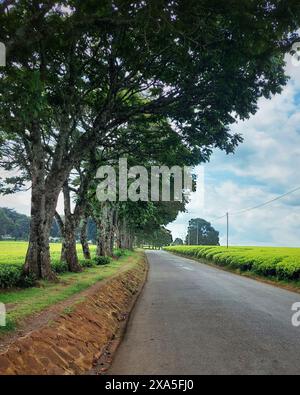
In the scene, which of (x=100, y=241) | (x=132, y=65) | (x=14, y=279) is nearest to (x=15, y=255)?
(x=100, y=241)

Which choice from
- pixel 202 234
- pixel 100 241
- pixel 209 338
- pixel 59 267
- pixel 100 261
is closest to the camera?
pixel 209 338

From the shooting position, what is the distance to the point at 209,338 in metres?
8.64

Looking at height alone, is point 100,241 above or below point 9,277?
above

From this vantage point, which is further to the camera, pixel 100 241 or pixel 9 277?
pixel 100 241

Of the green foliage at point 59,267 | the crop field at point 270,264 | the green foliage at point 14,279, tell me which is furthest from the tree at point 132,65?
the crop field at point 270,264

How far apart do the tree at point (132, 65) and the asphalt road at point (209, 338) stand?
480 centimetres

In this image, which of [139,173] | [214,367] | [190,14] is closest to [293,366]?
[214,367]

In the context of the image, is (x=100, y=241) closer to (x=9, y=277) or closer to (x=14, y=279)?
(x=14, y=279)

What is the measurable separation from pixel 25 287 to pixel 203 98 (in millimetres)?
8339

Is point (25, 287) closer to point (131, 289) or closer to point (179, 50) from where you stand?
point (131, 289)

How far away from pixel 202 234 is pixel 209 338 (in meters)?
138

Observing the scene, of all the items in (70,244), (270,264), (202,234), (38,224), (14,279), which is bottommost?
(14,279)

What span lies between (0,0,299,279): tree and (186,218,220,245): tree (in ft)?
395

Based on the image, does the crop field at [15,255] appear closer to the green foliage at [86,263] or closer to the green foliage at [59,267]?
the green foliage at [59,267]
